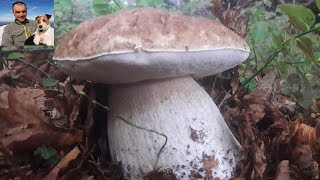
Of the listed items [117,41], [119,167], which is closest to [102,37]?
[117,41]

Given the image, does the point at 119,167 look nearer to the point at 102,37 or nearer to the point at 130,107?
the point at 130,107

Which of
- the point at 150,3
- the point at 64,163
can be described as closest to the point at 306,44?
the point at 150,3

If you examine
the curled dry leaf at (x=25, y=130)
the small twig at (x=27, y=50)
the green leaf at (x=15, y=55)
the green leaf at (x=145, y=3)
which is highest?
the green leaf at (x=145, y=3)

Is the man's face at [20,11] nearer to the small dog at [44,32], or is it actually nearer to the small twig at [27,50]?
the small dog at [44,32]

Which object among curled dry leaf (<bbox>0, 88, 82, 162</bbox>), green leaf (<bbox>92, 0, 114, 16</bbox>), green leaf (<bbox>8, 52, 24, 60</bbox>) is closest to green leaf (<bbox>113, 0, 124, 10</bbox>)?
green leaf (<bbox>92, 0, 114, 16</bbox>)

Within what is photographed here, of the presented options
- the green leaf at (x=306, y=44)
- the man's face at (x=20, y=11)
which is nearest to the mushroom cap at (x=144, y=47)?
the green leaf at (x=306, y=44)

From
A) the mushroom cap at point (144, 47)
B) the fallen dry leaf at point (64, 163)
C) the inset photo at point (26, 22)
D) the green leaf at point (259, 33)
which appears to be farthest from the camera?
the green leaf at point (259, 33)

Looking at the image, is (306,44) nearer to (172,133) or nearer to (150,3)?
(172,133)
